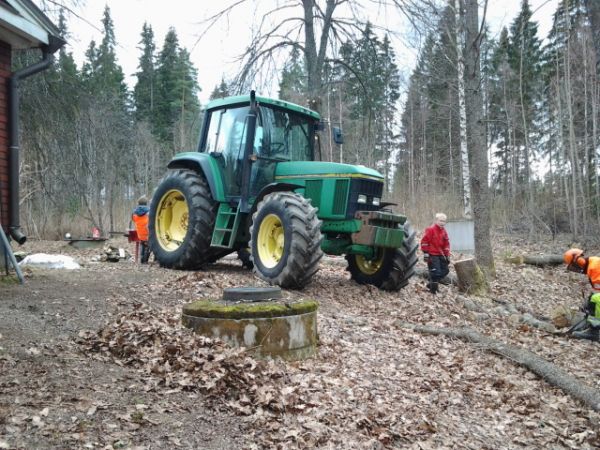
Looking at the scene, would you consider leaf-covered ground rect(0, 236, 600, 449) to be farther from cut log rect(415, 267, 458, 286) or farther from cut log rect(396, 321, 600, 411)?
cut log rect(415, 267, 458, 286)

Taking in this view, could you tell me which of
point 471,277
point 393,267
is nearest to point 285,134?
point 393,267

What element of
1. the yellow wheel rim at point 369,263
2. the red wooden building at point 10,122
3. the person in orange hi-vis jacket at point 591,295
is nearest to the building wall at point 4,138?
the red wooden building at point 10,122

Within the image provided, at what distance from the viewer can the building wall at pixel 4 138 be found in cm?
823

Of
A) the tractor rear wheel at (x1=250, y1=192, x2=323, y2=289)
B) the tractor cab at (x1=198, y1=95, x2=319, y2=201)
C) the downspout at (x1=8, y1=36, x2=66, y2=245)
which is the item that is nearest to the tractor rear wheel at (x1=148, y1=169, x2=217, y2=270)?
the tractor cab at (x1=198, y1=95, x2=319, y2=201)

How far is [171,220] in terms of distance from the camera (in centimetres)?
1088

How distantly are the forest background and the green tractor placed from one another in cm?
294

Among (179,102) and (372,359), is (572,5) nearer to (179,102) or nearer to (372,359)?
(372,359)

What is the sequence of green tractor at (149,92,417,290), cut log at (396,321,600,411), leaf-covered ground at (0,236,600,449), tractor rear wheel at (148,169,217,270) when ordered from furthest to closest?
tractor rear wheel at (148,169,217,270) < green tractor at (149,92,417,290) < cut log at (396,321,600,411) < leaf-covered ground at (0,236,600,449)

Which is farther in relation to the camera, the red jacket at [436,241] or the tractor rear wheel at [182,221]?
the red jacket at [436,241]

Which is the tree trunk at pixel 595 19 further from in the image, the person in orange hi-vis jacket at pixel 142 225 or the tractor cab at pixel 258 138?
the person in orange hi-vis jacket at pixel 142 225

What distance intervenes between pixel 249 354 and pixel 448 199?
18883 mm

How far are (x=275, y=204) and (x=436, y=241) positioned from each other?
3963mm

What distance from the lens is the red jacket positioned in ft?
35.7

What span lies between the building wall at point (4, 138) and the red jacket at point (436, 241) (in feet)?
23.4
